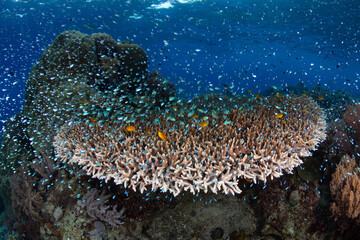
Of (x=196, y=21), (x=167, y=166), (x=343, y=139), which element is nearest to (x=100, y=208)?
(x=167, y=166)

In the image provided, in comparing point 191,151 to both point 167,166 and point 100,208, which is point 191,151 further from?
point 100,208

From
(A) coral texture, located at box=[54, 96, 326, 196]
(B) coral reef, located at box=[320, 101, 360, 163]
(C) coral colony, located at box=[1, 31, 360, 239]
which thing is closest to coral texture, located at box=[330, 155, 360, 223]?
(C) coral colony, located at box=[1, 31, 360, 239]

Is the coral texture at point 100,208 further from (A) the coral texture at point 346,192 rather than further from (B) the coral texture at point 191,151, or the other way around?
(A) the coral texture at point 346,192

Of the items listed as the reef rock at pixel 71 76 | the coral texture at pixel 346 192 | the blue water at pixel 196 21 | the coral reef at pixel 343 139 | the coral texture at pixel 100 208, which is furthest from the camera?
the blue water at pixel 196 21

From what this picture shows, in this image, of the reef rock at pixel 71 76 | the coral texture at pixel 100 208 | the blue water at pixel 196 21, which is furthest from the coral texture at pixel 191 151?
the blue water at pixel 196 21

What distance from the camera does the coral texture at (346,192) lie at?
12.7ft

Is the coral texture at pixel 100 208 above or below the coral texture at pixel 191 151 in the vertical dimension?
below

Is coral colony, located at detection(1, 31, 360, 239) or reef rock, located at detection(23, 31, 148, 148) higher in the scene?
reef rock, located at detection(23, 31, 148, 148)

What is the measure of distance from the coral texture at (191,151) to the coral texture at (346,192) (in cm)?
88

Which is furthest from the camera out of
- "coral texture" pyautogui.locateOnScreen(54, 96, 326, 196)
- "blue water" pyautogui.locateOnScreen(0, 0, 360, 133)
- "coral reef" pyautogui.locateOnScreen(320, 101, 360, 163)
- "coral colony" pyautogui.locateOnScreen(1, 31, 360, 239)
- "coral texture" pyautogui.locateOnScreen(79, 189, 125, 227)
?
"blue water" pyautogui.locateOnScreen(0, 0, 360, 133)

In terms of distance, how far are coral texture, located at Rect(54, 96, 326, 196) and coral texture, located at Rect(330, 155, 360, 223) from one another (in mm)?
878

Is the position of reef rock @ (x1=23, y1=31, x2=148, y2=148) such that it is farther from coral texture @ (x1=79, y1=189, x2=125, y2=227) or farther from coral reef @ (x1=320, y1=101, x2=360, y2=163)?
coral reef @ (x1=320, y1=101, x2=360, y2=163)

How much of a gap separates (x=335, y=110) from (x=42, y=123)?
51.2 ft

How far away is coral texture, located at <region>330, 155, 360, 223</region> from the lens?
388 cm
